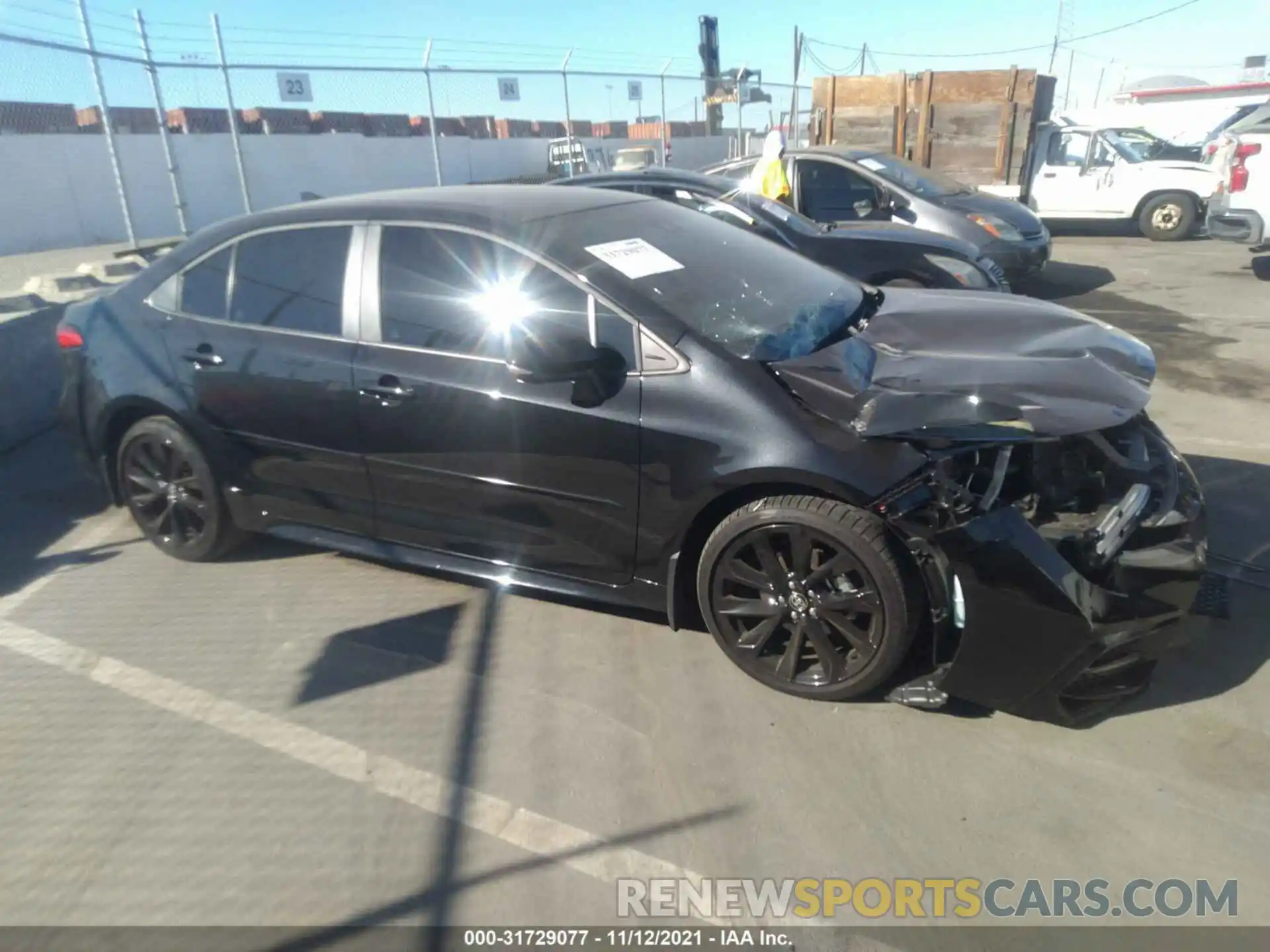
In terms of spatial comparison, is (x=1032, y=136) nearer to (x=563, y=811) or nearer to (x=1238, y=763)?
(x=1238, y=763)

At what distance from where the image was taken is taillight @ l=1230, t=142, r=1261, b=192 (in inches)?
364

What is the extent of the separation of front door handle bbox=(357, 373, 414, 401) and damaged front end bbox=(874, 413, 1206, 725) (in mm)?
1761

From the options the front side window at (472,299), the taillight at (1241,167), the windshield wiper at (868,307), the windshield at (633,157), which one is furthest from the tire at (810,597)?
the windshield at (633,157)

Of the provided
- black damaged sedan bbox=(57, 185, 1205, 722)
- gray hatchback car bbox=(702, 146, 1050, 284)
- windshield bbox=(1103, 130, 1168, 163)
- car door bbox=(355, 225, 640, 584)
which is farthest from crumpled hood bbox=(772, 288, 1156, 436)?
windshield bbox=(1103, 130, 1168, 163)

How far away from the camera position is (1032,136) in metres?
13.5

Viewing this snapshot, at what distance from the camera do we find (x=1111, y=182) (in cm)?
1320

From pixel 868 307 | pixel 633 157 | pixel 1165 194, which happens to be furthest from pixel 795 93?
pixel 868 307

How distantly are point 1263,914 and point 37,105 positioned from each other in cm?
1397

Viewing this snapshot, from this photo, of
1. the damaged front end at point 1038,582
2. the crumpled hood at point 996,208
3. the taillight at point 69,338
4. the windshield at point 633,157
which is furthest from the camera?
the windshield at point 633,157

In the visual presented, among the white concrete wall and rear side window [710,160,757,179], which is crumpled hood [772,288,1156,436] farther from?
the white concrete wall

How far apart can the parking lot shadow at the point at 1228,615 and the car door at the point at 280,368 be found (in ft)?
9.83

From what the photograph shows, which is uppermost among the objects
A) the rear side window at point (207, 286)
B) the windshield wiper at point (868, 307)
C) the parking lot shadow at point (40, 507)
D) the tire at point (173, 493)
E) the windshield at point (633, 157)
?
the rear side window at point (207, 286)

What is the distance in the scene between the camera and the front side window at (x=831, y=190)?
887cm

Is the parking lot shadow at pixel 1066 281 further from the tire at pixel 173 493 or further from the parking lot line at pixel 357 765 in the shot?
the parking lot line at pixel 357 765
